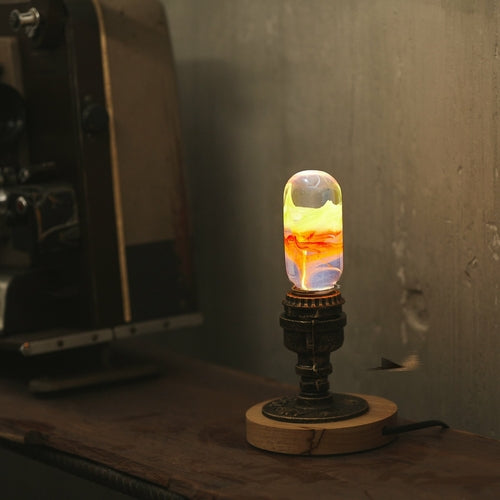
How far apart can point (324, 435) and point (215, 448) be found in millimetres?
206

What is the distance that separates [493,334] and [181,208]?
769 mm

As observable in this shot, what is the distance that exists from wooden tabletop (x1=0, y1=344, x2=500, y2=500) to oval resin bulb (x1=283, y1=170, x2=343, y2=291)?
0.29m

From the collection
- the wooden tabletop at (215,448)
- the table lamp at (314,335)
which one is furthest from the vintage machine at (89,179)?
the table lamp at (314,335)

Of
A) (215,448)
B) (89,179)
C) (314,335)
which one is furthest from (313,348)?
(89,179)

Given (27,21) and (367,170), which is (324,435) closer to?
(367,170)

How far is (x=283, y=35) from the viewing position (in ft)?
7.29

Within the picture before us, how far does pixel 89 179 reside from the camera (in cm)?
207

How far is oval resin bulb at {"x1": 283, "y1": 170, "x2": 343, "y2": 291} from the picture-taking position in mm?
1650

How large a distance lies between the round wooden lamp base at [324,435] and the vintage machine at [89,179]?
0.59 meters

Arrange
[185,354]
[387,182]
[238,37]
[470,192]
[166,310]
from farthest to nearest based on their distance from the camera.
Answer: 1. [185,354]
2. [238,37]
3. [166,310]
4. [387,182]
5. [470,192]

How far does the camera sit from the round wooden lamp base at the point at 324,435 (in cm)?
160

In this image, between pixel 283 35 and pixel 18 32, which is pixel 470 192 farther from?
pixel 18 32

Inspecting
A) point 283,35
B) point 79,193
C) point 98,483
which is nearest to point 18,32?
point 79,193

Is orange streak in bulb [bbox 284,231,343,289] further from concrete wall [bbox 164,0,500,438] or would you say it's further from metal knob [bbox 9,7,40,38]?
metal knob [bbox 9,7,40,38]
